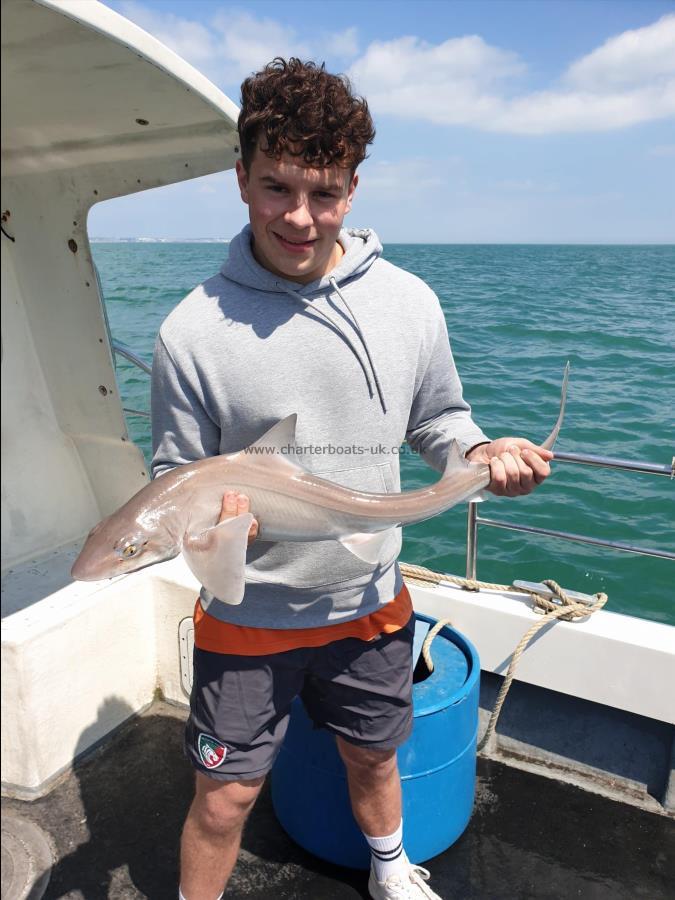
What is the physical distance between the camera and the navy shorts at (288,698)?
2.22m

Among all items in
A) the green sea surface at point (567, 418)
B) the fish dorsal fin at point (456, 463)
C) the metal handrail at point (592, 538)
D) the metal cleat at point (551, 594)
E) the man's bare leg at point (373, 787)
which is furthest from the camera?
the green sea surface at point (567, 418)

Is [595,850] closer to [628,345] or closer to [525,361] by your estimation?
[525,361]

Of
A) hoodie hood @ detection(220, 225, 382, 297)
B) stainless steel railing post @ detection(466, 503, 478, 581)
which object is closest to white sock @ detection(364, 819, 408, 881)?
stainless steel railing post @ detection(466, 503, 478, 581)

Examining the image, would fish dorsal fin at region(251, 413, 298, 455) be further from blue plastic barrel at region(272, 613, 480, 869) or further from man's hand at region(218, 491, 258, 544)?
blue plastic barrel at region(272, 613, 480, 869)

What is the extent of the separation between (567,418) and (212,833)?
11845mm

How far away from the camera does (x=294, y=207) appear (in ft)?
6.70

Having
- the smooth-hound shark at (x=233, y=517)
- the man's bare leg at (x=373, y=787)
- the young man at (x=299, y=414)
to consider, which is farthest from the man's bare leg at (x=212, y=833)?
the smooth-hound shark at (x=233, y=517)

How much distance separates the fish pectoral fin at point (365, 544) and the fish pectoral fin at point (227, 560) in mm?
357

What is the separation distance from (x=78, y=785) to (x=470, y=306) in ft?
82.9

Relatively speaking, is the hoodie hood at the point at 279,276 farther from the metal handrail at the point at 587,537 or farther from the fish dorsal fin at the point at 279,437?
the metal handrail at the point at 587,537

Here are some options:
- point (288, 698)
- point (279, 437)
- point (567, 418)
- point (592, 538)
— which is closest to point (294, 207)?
point (279, 437)

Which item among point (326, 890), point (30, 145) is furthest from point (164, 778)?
point (30, 145)

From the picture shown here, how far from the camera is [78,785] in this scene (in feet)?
10.7

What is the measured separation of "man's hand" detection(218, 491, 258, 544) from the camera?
1.99 meters
